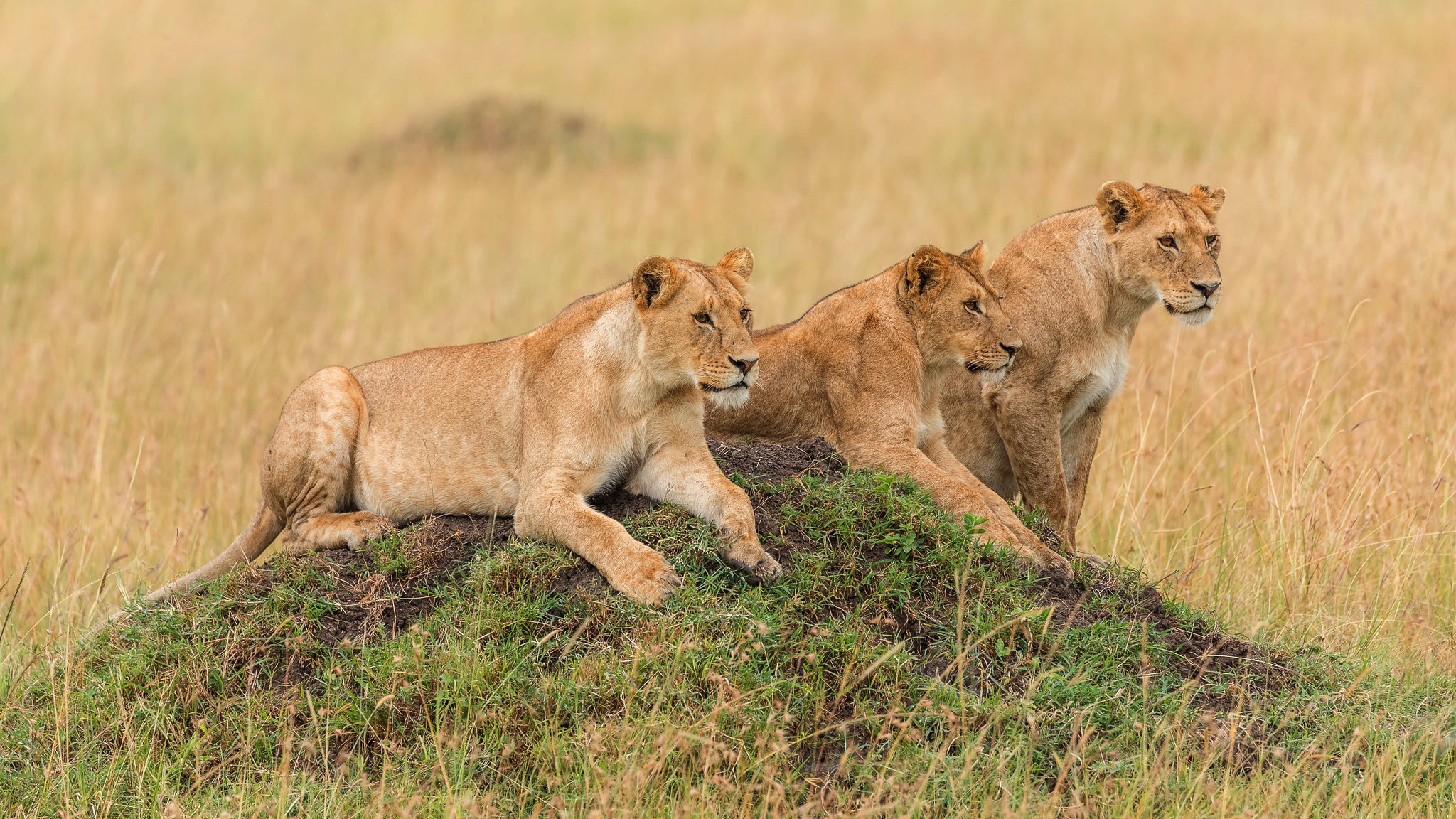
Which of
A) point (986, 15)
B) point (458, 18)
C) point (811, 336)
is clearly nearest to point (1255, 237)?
point (811, 336)

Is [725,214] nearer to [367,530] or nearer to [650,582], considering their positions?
[367,530]

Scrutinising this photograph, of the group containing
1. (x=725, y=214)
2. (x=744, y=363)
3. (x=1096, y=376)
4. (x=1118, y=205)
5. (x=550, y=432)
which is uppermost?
(x=1118, y=205)

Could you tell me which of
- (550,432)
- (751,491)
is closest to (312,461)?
(550,432)

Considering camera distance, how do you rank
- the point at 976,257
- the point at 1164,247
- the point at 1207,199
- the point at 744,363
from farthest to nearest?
the point at 1207,199 < the point at 1164,247 < the point at 976,257 < the point at 744,363

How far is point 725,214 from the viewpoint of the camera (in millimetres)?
15797

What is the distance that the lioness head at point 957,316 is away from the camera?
20.2 feet

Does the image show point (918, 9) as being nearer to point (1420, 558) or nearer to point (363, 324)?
point (363, 324)

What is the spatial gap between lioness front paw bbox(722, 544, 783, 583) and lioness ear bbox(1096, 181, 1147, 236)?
2.60 metres

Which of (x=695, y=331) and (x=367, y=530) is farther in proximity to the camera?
(x=367, y=530)

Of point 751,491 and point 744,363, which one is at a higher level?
point 744,363

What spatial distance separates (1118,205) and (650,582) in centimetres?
308

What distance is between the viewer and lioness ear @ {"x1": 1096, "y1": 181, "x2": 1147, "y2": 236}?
21.5ft

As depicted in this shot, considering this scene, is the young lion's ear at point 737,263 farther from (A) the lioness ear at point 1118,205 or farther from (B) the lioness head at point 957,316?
(A) the lioness ear at point 1118,205

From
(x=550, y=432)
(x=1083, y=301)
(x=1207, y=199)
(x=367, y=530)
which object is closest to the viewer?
(x=550, y=432)
